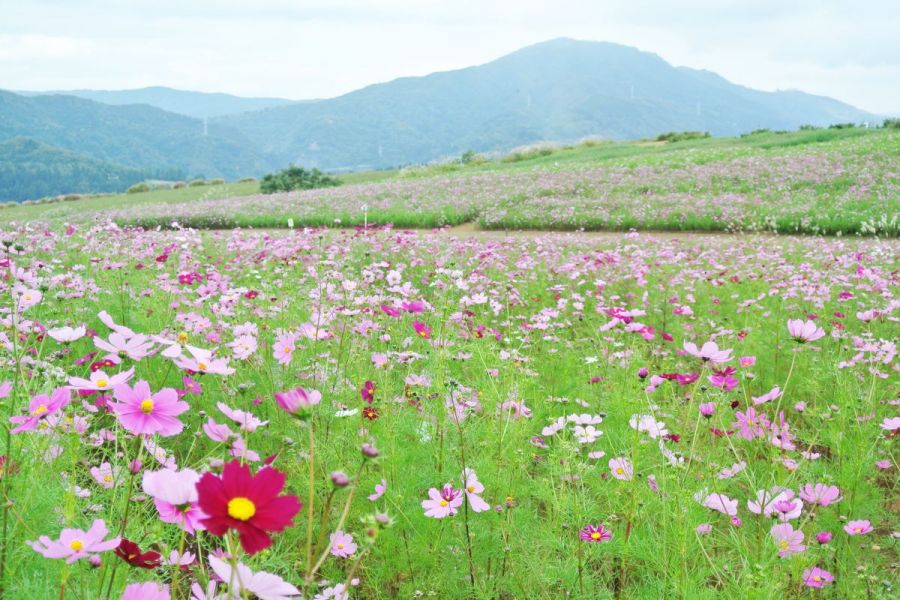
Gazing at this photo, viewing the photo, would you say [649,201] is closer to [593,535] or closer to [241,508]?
[593,535]

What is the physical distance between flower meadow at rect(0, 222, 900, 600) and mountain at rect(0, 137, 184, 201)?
136386mm

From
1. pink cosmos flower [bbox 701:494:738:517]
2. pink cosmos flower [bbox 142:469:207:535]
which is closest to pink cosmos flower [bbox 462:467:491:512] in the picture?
pink cosmos flower [bbox 701:494:738:517]

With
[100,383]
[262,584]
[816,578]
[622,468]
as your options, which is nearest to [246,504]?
[262,584]

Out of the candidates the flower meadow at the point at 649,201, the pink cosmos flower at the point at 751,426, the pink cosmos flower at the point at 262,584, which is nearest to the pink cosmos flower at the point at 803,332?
the pink cosmos flower at the point at 751,426

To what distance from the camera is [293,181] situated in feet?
Answer: 104

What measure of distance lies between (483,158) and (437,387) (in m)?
43.1

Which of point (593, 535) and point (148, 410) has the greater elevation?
point (148, 410)

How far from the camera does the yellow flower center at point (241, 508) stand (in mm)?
738

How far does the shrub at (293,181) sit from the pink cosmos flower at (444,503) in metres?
30.2

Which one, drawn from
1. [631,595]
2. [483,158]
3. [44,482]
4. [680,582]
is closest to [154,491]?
[44,482]

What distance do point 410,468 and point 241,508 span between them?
1.52 meters

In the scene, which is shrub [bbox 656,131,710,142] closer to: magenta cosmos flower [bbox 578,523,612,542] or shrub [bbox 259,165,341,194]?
shrub [bbox 259,165,341,194]

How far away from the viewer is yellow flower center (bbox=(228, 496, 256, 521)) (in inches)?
29.1

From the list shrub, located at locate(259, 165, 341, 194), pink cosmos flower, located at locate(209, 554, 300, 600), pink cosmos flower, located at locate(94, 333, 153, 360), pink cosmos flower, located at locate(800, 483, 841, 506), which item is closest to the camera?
pink cosmos flower, located at locate(209, 554, 300, 600)
